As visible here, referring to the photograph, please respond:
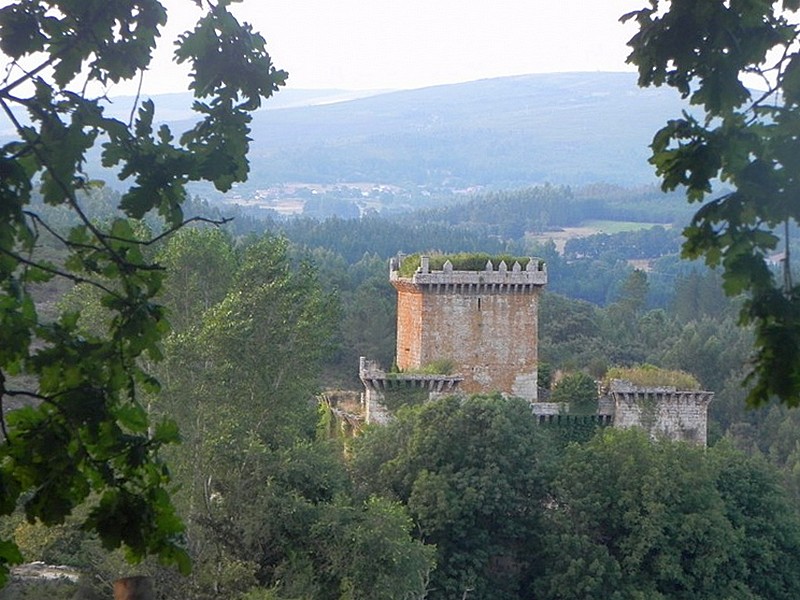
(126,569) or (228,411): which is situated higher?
(228,411)

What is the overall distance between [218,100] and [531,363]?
2961 centimetres

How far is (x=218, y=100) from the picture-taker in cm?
918

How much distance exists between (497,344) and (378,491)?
7515 mm

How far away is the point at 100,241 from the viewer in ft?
24.3

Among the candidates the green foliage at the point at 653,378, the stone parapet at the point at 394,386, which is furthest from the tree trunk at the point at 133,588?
the green foliage at the point at 653,378

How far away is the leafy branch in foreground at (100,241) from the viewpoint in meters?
6.80

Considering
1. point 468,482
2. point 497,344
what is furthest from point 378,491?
point 497,344

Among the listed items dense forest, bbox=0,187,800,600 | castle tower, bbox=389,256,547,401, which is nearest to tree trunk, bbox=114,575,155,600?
dense forest, bbox=0,187,800,600

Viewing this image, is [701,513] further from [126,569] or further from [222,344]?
[126,569]

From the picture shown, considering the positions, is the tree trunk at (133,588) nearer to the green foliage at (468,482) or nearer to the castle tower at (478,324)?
the green foliage at (468,482)

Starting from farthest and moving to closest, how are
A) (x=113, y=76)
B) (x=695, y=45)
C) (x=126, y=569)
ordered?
(x=126, y=569)
(x=113, y=76)
(x=695, y=45)

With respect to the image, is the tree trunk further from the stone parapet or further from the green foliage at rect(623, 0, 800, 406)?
the stone parapet

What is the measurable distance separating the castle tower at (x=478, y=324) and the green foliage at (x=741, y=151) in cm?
2940

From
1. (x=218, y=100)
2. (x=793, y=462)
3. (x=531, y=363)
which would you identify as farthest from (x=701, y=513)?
(x=793, y=462)
